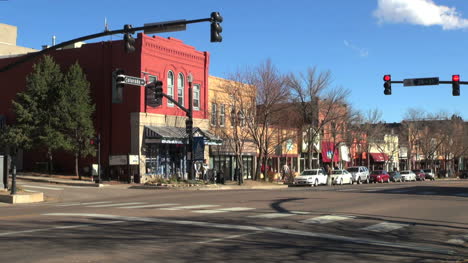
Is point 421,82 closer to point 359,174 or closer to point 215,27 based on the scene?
point 215,27

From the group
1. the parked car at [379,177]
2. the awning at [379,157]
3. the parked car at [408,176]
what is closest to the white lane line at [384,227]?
the parked car at [379,177]

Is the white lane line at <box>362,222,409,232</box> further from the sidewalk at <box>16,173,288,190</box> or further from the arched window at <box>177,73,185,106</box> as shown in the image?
the arched window at <box>177,73,185,106</box>

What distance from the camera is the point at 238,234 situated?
1120 centimetres

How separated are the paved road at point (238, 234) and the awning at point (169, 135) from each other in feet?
54.7

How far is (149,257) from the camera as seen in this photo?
866 centimetres

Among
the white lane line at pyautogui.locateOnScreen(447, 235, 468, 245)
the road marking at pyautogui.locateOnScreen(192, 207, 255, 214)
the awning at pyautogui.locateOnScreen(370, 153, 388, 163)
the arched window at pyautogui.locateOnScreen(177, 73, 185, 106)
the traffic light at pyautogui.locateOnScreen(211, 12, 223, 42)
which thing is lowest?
the white lane line at pyautogui.locateOnScreen(447, 235, 468, 245)

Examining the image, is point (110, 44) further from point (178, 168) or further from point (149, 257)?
point (149, 257)

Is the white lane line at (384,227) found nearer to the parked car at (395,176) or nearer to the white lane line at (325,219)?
the white lane line at (325,219)

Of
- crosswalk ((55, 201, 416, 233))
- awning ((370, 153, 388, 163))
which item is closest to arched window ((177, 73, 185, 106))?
crosswalk ((55, 201, 416, 233))

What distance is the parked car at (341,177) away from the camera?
43750 millimetres

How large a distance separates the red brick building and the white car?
815 cm

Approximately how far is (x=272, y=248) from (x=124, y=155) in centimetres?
2560

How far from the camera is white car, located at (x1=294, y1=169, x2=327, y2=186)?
39.2m

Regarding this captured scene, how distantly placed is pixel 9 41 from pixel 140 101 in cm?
2775
